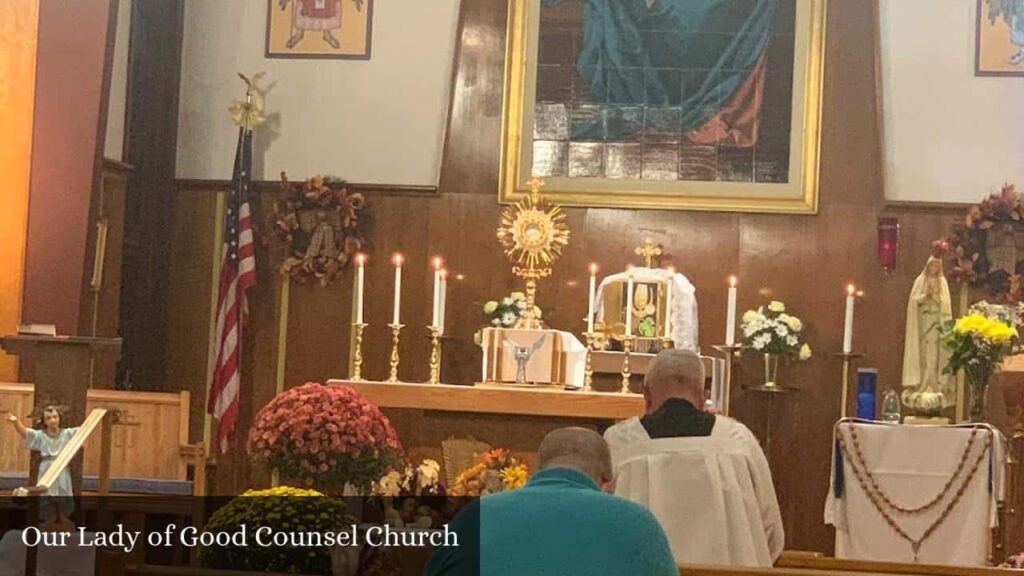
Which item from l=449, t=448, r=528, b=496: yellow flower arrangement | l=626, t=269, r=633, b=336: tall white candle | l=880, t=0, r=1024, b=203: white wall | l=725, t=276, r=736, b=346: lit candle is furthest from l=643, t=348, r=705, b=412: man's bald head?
l=880, t=0, r=1024, b=203: white wall

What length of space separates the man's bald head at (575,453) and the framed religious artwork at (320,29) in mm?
8669

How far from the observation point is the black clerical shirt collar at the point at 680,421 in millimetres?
6359

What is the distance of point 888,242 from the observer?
1229 cm

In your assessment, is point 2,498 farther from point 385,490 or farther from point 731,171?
point 731,171

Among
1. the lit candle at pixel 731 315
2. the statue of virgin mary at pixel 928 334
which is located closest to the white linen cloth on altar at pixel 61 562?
the lit candle at pixel 731 315

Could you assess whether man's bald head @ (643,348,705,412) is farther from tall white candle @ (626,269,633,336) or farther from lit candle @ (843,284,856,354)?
lit candle @ (843,284,856,354)

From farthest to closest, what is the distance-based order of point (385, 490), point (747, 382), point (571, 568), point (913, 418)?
point (747, 382)
point (913, 418)
point (385, 490)
point (571, 568)

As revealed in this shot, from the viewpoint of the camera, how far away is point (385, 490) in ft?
28.0

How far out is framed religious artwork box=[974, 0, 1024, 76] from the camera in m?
12.5

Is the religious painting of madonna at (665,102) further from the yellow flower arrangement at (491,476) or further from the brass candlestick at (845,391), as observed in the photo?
the yellow flower arrangement at (491,476)

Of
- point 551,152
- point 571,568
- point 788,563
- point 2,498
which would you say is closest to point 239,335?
point 551,152

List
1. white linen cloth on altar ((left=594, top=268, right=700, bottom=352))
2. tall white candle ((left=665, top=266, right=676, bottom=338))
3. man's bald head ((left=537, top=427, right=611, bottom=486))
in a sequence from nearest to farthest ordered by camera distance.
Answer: man's bald head ((left=537, top=427, right=611, bottom=486)) → tall white candle ((left=665, top=266, right=676, bottom=338)) → white linen cloth on altar ((left=594, top=268, right=700, bottom=352))

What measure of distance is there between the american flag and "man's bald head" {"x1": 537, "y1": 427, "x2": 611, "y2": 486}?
26.3 feet

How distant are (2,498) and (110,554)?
4.29 meters
